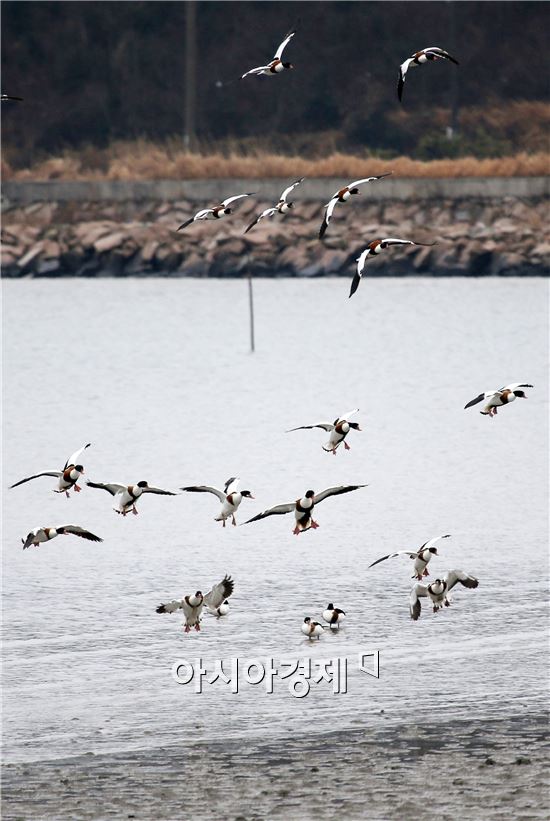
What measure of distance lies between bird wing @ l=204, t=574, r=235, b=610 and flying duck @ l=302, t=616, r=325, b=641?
0.87 metres

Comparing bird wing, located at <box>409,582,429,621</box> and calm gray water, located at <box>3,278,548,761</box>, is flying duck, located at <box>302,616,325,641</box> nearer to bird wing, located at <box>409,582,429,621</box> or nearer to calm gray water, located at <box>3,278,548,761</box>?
calm gray water, located at <box>3,278,548,761</box>

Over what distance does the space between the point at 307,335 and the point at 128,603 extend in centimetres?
3704

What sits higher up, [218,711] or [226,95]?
[226,95]

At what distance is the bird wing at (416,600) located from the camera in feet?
60.6

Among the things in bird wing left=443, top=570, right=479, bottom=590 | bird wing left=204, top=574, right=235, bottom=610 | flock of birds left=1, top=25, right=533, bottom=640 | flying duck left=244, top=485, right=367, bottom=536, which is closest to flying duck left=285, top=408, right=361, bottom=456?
flock of birds left=1, top=25, right=533, bottom=640

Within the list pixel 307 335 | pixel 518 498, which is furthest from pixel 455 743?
pixel 307 335

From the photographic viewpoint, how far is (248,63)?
90938 millimetres

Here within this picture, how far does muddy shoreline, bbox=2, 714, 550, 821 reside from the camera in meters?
12.3

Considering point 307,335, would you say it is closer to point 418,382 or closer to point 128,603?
point 418,382

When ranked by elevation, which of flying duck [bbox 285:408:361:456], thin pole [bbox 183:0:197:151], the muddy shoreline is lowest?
the muddy shoreline

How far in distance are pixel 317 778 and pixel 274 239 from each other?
60.6 meters

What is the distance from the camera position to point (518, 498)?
86.1ft

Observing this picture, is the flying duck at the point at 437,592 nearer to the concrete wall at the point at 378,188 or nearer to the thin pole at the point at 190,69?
the concrete wall at the point at 378,188

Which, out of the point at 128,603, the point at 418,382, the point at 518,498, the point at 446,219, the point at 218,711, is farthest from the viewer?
the point at 446,219
